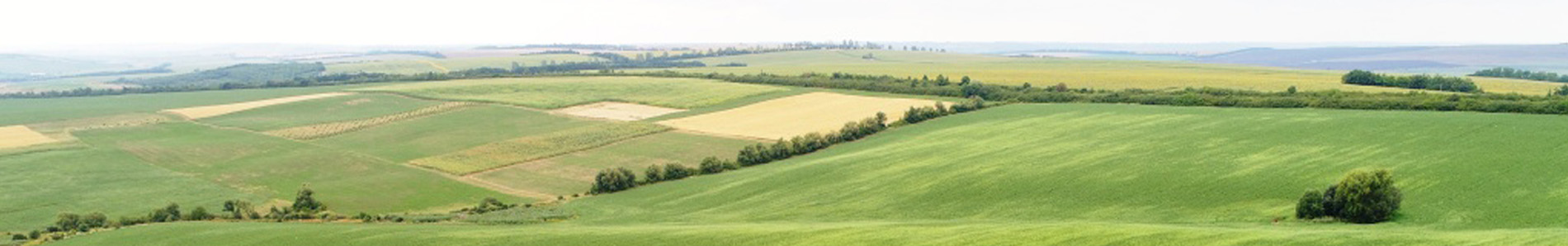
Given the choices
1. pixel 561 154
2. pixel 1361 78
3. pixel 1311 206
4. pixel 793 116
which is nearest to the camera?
pixel 1311 206

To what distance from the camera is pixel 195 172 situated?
3002 inches

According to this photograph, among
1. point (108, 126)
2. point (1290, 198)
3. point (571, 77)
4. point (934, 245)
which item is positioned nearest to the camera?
point (934, 245)

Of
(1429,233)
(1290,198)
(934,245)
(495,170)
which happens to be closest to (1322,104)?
(1290,198)

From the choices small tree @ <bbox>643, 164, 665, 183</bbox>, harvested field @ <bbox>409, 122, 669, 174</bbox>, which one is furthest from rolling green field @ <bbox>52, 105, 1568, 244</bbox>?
harvested field @ <bbox>409, 122, 669, 174</bbox>

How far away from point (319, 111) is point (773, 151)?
66115 mm

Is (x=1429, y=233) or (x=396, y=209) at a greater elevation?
(x=1429, y=233)

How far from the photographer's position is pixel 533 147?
87.0 metres

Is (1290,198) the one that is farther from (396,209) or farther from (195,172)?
(195,172)

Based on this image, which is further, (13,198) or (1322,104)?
(1322,104)

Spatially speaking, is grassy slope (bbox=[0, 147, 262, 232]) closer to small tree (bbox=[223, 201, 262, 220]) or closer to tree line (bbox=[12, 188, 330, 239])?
tree line (bbox=[12, 188, 330, 239])

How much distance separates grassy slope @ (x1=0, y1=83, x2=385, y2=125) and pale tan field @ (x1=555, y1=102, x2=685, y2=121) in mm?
50371

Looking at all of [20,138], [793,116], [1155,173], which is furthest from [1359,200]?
[20,138]

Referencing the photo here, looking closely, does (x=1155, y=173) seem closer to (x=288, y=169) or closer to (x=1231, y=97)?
(x=1231, y=97)

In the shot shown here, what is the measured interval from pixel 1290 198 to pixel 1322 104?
3885 centimetres
